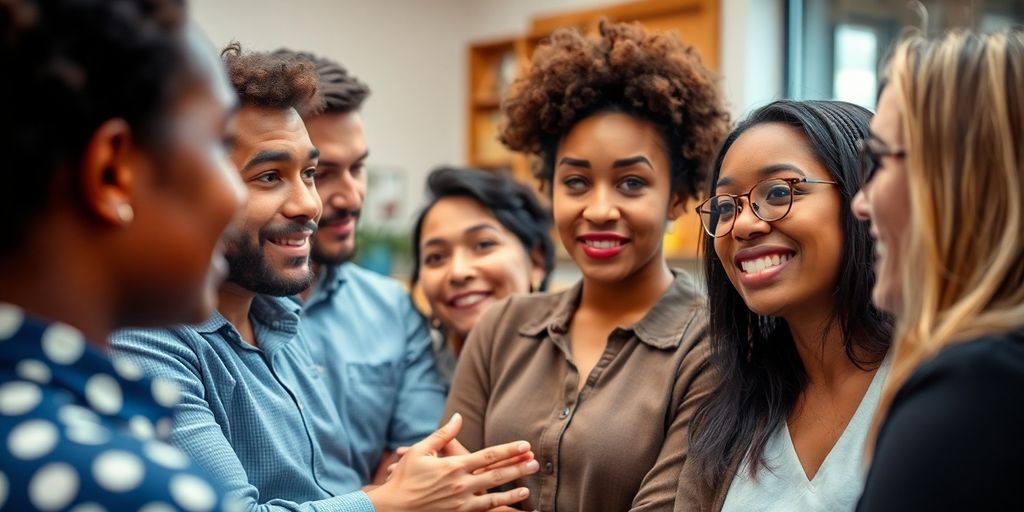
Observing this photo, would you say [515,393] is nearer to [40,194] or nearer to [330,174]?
[330,174]

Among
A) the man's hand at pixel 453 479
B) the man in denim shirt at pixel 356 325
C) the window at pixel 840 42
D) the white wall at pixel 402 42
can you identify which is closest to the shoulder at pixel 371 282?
the man in denim shirt at pixel 356 325

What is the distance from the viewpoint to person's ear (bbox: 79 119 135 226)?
2.80 ft

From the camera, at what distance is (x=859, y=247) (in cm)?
163

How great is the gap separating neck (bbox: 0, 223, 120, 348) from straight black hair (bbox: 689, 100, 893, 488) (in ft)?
3.64

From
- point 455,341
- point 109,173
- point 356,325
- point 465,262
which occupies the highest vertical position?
point 109,173

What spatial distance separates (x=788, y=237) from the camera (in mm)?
1650

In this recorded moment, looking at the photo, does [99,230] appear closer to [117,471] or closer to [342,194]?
[117,471]

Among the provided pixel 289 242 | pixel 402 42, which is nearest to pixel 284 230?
pixel 289 242

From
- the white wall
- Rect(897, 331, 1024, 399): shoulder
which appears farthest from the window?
Rect(897, 331, 1024, 399): shoulder

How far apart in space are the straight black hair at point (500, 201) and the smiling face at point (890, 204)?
5.08 feet

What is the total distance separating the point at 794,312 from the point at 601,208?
0.51 m

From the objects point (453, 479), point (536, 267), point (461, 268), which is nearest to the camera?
point (453, 479)

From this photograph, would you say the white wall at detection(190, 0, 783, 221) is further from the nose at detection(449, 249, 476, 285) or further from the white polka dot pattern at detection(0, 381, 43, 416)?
the white polka dot pattern at detection(0, 381, 43, 416)

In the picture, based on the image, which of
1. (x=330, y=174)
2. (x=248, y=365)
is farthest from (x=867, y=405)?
(x=330, y=174)
